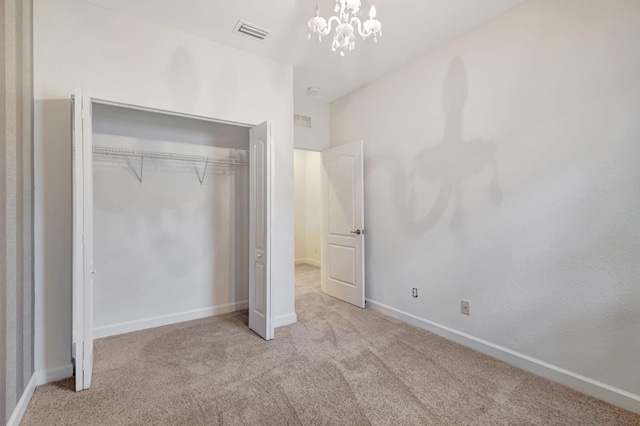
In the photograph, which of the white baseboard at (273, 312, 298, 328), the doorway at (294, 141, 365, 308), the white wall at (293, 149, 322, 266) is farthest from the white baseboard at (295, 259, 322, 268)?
the white baseboard at (273, 312, 298, 328)

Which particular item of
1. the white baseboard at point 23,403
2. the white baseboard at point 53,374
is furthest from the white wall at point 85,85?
the white baseboard at point 23,403

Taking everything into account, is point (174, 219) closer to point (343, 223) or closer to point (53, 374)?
point (53, 374)

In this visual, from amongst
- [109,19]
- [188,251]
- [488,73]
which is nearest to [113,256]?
[188,251]

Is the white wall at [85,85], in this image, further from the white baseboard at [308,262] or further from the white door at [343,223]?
the white baseboard at [308,262]

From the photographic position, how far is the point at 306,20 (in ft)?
8.48

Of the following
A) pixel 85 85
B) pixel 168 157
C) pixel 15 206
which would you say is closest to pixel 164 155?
pixel 168 157

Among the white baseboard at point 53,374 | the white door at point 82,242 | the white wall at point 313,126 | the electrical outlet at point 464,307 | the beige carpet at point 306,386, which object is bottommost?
the beige carpet at point 306,386

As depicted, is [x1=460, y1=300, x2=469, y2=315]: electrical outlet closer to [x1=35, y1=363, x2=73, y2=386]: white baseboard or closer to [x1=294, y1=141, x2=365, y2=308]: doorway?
[x1=294, y1=141, x2=365, y2=308]: doorway

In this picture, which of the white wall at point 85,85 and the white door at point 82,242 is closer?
the white door at point 82,242

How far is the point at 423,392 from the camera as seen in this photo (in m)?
2.04

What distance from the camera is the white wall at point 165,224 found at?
3008 millimetres

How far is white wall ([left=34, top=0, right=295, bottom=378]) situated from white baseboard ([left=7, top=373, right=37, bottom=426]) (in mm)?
146

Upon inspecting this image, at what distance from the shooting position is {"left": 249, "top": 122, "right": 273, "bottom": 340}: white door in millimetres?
2832

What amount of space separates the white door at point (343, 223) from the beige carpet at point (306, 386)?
104 cm
